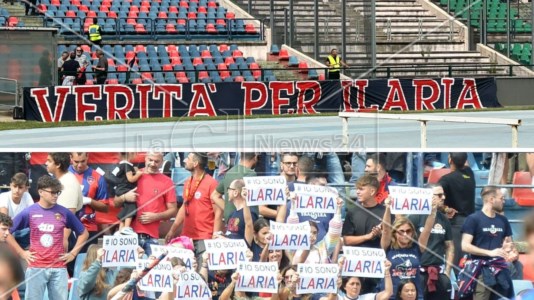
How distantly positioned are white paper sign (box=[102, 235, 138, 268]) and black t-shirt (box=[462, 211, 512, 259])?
9.02 ft

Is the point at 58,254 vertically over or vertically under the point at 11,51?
under

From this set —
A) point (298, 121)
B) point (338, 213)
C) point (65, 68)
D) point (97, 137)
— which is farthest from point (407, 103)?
point (338, 213)

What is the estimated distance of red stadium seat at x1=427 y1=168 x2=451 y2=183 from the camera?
9.80 m

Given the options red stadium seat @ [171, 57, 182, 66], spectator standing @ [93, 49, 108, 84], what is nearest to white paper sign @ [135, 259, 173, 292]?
spectator standing @ [93, 49, 108, 84]

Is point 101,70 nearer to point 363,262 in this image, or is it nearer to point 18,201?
point 18,201

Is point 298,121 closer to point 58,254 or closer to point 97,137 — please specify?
point 97,137

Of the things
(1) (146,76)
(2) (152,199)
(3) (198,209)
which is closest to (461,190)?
(3) (198,209)

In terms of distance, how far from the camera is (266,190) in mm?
9914

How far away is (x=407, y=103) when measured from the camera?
29484 millimetres

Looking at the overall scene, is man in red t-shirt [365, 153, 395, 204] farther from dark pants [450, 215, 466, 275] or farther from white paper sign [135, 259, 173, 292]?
white paper sign [135, 259, 173, 292]

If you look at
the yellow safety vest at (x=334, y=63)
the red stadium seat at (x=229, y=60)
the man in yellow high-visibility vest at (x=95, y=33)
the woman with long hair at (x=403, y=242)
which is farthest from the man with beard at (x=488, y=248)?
the red stadium seat at (x=229, y=60)

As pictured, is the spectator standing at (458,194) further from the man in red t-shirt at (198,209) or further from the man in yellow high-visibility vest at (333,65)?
the man in yellow high-visibility vest at (333,65)

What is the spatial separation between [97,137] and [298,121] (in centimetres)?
577

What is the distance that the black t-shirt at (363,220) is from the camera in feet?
32.2
